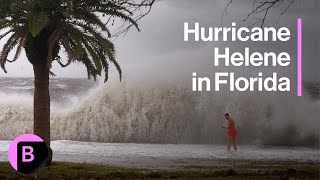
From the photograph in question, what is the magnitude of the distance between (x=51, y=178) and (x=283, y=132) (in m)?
29.4

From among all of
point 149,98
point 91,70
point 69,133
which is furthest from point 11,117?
point 91,70

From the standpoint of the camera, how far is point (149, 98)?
44.1 m

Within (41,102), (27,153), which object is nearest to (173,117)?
(41,102)

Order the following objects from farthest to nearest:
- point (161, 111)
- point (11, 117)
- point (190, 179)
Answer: point (11, 117) → point (161, 111) → point (190, 179)

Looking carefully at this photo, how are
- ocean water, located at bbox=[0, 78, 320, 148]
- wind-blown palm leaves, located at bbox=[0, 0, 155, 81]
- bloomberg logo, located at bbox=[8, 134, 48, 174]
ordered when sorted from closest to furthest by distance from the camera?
bloomberg logo, located at bbox=[8, 134, 48, 174]
wind-blown palm leaves, located at bbox=[0, 0, 155, 81]
ocean water, located at bbox=[0, 78, 320, 148]

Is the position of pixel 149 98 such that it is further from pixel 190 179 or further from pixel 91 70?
pixel 190 179

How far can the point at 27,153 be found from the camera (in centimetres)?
880

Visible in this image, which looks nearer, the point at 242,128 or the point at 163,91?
the point at 242,128

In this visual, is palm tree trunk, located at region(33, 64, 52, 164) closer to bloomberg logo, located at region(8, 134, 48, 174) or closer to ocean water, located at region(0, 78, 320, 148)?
bloomberg logo, located at region(8, 134, 48, 174)

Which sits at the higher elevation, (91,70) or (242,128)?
(91,70)

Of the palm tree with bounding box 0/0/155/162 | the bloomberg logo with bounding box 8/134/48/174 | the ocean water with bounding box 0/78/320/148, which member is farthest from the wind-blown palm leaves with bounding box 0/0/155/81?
Result: the ocean water with bounding box 0/78/320/148

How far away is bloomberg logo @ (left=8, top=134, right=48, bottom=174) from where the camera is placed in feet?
27.8

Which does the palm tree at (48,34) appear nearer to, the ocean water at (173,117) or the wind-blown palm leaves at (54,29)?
the wind-blown palm leaves at (54,29)

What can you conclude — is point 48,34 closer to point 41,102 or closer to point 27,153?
point 41,102
